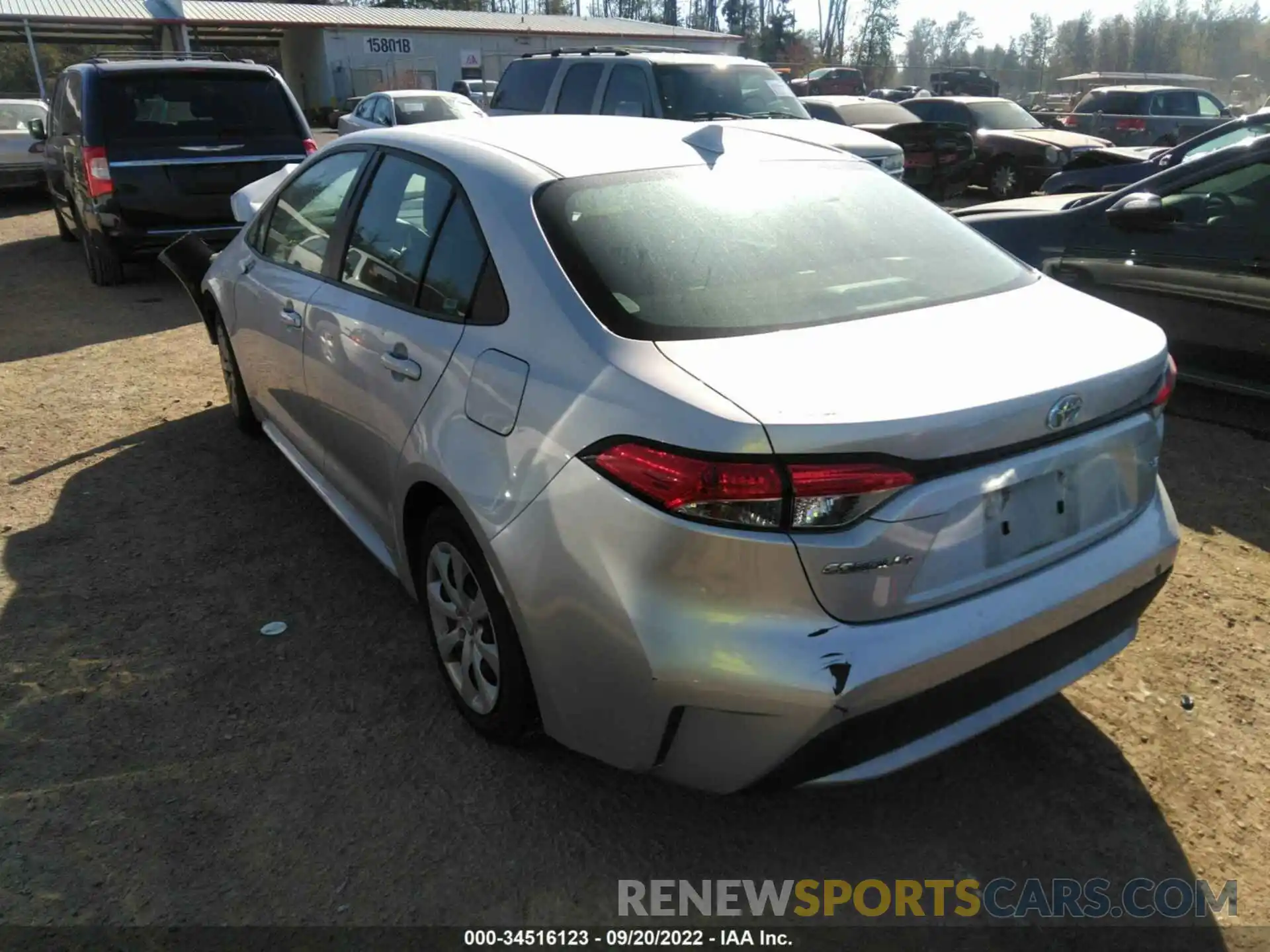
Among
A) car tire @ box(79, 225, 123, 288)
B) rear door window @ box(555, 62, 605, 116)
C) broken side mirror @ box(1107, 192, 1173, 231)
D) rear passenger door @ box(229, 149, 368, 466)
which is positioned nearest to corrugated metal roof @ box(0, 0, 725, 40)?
car tire @ box(79, 225, 123, 288)

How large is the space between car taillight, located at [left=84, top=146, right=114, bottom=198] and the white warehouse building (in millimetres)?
28696

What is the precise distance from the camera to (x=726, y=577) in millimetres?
2043

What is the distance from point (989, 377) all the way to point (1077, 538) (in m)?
0.49

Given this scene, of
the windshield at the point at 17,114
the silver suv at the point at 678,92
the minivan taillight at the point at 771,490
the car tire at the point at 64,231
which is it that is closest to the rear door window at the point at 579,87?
the silver suv at the point at 678,92

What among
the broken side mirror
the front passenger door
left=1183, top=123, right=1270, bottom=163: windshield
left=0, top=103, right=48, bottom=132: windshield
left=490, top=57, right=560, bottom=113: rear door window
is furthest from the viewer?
left=0, top=103, right=48, bottom=132: windshield

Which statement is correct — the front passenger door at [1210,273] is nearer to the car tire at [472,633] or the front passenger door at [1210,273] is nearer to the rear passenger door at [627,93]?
the car tire at [472,633]

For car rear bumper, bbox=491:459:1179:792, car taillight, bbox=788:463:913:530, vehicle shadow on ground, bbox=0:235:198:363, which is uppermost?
car taillight, bbox=788:463:913:530

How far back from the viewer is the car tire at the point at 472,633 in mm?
2578

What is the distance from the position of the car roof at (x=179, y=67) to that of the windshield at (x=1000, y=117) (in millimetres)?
10675

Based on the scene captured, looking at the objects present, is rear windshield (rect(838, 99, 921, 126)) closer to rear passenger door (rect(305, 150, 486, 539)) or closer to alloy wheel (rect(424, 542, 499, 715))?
rear passenger door (rect(305, 150, 486, 539))

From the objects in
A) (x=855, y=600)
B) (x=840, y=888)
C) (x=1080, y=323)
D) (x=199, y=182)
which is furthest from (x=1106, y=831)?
(x=199, y=182)

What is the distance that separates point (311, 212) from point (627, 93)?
645 centimetres

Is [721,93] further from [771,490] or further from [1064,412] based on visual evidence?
[771,490]

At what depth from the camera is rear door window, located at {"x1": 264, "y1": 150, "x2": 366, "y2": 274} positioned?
3684 millimetres
